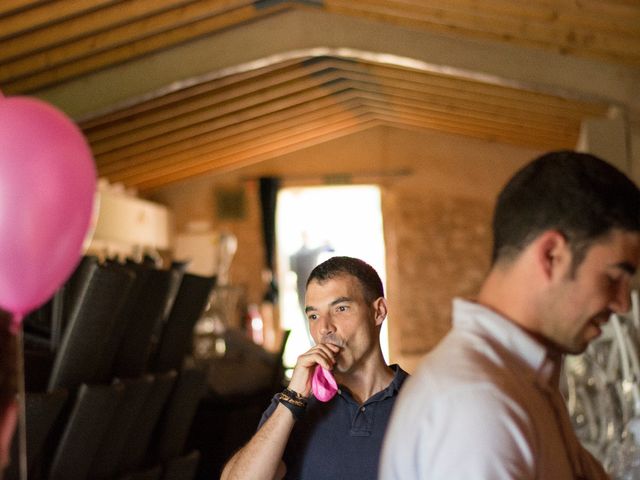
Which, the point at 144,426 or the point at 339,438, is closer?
the point at 339,438

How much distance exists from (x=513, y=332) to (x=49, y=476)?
2.61 m

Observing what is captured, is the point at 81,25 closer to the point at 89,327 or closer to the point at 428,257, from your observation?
the point at 89,327

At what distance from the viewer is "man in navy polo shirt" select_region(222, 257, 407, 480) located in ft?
7.19

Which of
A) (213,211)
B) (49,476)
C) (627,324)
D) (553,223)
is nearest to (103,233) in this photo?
(213,211)

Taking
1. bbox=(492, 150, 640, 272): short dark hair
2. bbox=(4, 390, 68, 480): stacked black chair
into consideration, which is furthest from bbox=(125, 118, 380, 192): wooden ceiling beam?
bbox=(492, 150, 640, 272): short dark hair

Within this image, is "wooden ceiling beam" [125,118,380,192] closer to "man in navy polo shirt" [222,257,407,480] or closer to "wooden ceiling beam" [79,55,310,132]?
"wooden ceiling beam" [79,55,310,132]

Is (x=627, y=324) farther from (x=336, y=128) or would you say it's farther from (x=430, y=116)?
(x=336, y=128)

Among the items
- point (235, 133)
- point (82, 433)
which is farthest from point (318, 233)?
point (82, 433)

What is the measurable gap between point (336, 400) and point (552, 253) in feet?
3.17

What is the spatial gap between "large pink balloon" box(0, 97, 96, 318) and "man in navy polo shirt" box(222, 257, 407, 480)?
2.04ft

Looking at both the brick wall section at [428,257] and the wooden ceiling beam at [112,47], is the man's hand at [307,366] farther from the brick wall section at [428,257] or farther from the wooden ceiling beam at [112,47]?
the brick wall section at [428,257]

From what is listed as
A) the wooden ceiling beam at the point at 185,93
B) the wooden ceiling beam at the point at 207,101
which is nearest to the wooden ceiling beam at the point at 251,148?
the wooden ceiling beam at the point at 207,101

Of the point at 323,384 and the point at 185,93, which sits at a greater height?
the point at 185,93

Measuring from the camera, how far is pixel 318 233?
14.7 m
